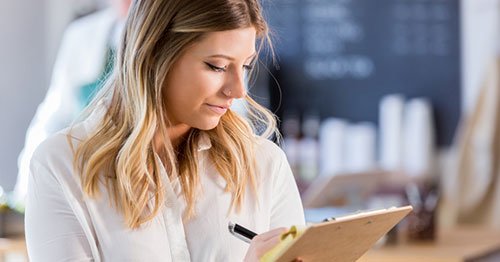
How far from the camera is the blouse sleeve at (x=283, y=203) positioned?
1.98m

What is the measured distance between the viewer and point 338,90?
5355 mm

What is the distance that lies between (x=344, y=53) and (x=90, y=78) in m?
1.58

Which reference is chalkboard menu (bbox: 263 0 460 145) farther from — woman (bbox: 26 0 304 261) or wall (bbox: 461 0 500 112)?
woman (bbox: 26 0 304 261)

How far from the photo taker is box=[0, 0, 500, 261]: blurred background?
4.93m

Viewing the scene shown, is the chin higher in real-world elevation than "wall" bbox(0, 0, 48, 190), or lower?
higher

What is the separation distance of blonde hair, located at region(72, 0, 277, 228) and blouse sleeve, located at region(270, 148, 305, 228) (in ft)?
0.59

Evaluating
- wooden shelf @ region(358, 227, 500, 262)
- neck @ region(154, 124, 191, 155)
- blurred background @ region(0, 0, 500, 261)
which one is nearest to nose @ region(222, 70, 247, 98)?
neck @ region(154, 124, 191, 155)

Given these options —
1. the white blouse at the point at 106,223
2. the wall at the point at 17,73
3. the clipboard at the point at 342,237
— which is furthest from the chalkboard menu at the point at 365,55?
the clipboard at the point at 342,237

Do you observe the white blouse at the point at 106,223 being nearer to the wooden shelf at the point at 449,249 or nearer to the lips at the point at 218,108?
the lips at the point at 218,108

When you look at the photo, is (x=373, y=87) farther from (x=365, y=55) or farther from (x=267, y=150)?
(x=267, y=150)

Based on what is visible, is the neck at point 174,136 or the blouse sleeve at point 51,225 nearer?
the blouse sleeve at point 51,225

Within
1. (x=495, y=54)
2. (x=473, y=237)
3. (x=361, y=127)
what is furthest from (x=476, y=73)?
(x=473, y=237)

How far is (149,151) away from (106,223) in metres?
0.17

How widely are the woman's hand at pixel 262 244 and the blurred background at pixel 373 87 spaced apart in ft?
10.2
